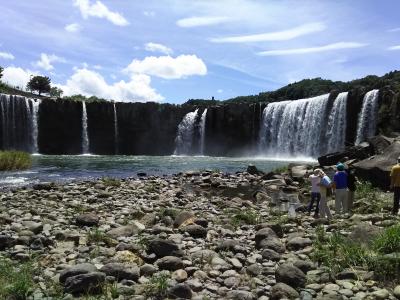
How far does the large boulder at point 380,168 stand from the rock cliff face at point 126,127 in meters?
44.4

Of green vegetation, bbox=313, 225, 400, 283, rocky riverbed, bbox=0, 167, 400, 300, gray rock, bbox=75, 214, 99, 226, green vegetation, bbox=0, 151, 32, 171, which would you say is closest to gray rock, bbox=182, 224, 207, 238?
rocky riverbed, bbox=0, 167, 400, 300

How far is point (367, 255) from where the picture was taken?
936cm

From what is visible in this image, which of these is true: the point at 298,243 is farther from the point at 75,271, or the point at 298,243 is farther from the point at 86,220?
the point at 86,220

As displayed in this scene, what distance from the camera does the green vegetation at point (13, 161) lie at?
117ft

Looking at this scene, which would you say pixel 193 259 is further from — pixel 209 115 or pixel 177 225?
pixel 209 115

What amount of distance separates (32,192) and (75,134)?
168 feet

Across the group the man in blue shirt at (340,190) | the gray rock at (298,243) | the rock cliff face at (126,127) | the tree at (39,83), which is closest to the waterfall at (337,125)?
the rock cliff face at (126,127)

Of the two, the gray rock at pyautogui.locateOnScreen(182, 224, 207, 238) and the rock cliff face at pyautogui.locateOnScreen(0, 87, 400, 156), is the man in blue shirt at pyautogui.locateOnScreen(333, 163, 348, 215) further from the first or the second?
the rock cliff face at pyautogui.locateOnScreen(0, 87, 400, 156)

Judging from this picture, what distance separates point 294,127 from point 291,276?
172 feet

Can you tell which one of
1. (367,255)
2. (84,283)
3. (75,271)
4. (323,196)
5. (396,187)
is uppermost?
(396,187)

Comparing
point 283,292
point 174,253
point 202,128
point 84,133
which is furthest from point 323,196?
point 84,133

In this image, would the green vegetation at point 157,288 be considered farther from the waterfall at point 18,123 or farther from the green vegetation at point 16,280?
the waterfall at point 18,123

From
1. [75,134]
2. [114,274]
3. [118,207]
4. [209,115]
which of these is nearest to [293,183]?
[118,207]

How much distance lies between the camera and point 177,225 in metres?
13.8
